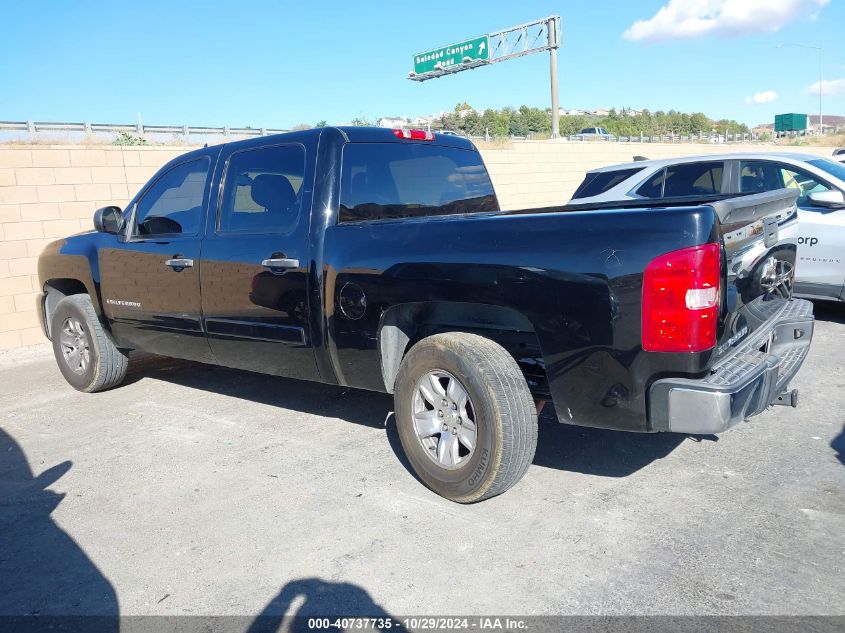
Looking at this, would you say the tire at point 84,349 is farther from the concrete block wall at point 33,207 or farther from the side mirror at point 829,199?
the side mirror at point 829,199

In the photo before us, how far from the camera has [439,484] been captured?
3779mm

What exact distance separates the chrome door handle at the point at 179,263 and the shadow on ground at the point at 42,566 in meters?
1.58

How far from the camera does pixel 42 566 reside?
3.38 metres

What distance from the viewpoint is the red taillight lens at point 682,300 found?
9.67 feet

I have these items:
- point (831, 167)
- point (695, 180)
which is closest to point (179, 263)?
point (695, 180)

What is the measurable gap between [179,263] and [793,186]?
19.9ft

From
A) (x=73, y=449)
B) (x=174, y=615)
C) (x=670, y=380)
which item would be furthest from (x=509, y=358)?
(x=73, y=449)

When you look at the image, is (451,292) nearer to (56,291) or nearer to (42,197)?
(56,291)

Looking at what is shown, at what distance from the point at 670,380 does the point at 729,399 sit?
0.81 ft

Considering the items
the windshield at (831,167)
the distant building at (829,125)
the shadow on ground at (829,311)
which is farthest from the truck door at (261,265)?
the distant building at (829,125)

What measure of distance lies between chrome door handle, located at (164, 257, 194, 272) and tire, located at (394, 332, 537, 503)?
78.0 inches

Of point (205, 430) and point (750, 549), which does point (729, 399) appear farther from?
point (205, 430)

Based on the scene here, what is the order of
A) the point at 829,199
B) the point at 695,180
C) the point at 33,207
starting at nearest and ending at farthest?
the point at 829,199 < the point at 695,180 < the point at 33,207

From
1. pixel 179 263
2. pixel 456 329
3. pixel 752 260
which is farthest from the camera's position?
pixel 179 263
